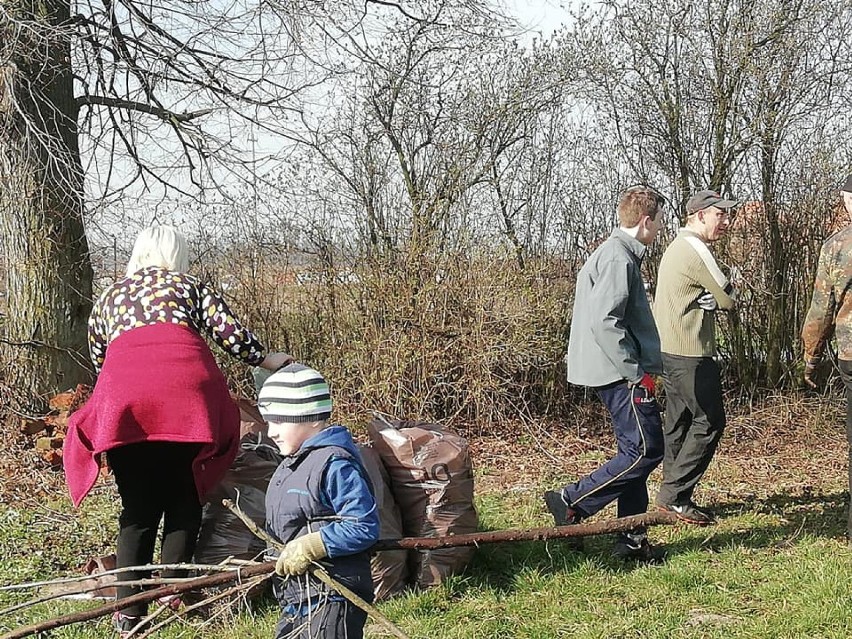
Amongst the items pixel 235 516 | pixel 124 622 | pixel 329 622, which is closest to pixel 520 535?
pixel 329 622

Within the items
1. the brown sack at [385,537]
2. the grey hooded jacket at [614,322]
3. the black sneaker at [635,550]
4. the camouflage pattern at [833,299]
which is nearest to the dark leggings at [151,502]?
the brown sack at [385,537]

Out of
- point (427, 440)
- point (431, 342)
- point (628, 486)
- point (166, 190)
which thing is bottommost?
point (628, 486)

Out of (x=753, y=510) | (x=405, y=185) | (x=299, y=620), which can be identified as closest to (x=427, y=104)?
(x=405, y=185)

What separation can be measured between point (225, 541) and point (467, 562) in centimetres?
120

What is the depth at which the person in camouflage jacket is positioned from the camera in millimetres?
4590

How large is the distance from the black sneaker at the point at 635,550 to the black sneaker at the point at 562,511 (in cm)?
25

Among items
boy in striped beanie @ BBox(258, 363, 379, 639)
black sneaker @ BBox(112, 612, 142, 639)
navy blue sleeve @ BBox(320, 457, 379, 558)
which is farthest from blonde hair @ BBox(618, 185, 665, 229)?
black sneaker @ BBox(112, 612, 142, 639)

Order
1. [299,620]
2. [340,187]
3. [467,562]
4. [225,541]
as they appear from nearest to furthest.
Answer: [299,620] → [225,541] → [467,562] → [340,187]

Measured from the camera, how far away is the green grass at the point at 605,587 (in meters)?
3.86

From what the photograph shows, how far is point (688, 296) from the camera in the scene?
17.1ft

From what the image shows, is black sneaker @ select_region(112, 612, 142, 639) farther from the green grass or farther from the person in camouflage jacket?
the person in camouflage jacket

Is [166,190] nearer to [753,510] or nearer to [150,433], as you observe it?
[150,433]

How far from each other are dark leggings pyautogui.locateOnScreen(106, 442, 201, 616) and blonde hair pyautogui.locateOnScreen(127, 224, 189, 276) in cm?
77

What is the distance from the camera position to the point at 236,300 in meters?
7.70
